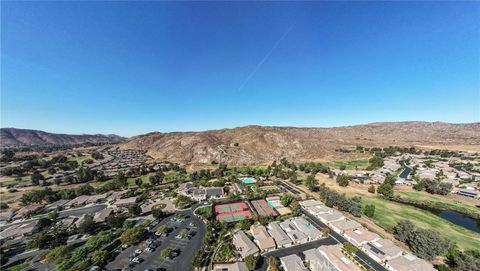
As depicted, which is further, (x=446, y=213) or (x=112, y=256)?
(x=446, y=213)

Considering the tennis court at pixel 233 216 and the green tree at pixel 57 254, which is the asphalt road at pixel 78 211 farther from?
the tennis court at pixel 233 216

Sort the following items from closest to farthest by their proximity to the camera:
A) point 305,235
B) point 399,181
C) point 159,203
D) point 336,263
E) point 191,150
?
point 336,263 < point 305,235 < point 159,203 < point 399,181 < point 191,150

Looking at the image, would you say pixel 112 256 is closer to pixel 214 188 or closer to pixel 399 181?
pixel 214 188

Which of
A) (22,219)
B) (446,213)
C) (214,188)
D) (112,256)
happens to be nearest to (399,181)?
(446,213)

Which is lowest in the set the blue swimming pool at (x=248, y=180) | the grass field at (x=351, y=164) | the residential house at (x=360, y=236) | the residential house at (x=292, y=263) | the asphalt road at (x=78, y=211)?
the residential house at (x=292, y=263)

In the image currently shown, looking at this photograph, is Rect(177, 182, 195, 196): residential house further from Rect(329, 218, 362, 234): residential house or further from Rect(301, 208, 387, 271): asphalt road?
Rect(301, 208, 387, 271): asphalt road

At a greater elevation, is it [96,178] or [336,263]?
[96,178]

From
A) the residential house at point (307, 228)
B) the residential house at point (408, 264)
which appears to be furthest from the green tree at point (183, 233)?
the residential house at point (408, 264)
